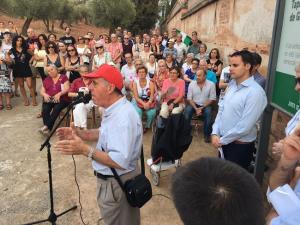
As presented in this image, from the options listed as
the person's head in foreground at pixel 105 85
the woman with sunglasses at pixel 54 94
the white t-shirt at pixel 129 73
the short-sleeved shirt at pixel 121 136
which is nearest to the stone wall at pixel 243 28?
the white t-shirt at pixel 129 73

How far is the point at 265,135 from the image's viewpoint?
3.37 meters

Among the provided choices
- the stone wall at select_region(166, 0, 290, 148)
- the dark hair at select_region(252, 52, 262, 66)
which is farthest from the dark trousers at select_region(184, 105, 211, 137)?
the dark hair at select_region(252, 52, 262, 66)

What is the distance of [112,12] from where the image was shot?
3234 centimetres

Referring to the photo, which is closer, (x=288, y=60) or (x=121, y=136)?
(x=121, y=136)

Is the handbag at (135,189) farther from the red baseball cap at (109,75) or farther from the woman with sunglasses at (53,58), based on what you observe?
the woman with sunglasses at (53,58)

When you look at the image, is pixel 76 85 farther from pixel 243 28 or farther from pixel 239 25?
pixel 239 25

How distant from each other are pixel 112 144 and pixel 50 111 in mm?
4794

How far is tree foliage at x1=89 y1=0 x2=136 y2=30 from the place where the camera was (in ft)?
105

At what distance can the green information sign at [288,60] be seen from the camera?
2.73m

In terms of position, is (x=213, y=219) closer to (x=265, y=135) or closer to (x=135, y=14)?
(x=265, y=135)

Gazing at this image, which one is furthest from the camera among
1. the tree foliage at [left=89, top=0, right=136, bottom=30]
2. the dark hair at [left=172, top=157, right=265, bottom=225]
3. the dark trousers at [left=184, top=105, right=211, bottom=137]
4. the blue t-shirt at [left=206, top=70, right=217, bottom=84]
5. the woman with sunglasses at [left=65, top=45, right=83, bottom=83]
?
the tree foliage at [left=89, top=0, right=136, bottom=30]

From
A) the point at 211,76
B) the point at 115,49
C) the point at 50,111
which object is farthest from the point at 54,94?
the point at 115,49

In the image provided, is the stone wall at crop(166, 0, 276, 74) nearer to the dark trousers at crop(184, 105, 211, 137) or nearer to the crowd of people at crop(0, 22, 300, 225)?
the crowd of people at crop(0, 22, 300, 225)

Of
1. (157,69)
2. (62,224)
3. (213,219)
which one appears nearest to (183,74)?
(157,69)
